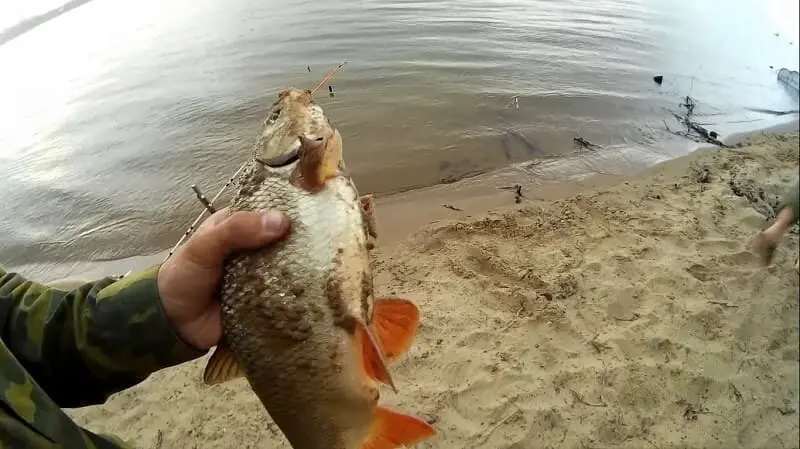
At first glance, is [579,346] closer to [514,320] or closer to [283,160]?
[514,320]

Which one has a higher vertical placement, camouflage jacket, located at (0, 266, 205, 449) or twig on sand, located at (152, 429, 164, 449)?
camouflage jacket, located at (0, 266, 205, 449)

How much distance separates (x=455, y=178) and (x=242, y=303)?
17.6 ft

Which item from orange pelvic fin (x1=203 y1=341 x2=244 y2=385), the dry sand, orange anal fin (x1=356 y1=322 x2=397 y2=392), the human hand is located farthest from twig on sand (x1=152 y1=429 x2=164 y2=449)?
orange anal fin (x1=356 y1=322 x2=397 y2=392)

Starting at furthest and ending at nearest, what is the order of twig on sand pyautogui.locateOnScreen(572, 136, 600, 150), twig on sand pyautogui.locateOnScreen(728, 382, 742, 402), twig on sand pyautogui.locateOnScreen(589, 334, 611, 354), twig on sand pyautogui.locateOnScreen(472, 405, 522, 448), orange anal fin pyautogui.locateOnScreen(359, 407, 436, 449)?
twig on sand pyautogui.locateOnScreen(572, 136, 600, 150), twig on sand pyautogui.locateOnScreen(589, 334, 611, 354), twig on sand pyautogui.locateOnScreen(728, 382, 742, 402), twig on sand pyautogui.locateOnScreen(472, 405, 522, 448), orange anal fin pyautogui.locateOnScreen(359, 407, 436, 449)

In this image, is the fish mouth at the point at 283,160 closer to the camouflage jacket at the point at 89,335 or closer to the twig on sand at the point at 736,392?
the camouflage jacket at the point at 89,335

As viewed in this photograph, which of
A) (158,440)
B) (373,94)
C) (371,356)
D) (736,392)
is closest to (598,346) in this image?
(736,392)

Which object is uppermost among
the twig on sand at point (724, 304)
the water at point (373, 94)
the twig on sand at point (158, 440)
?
the water at point (373, 94)

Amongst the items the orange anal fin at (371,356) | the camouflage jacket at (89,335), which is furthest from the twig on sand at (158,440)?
the orange anal fin at (371,356)

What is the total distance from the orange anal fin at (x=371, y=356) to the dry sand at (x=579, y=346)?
190 centimetres

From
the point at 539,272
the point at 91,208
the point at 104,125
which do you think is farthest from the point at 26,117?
the point at 539,272

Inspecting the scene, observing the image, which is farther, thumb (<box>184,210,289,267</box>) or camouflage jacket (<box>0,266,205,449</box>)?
camouflage jacket (<box>0,266,205,449</box>)

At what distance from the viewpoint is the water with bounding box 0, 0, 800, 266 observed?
7.10 metres

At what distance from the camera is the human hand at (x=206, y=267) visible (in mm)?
1599

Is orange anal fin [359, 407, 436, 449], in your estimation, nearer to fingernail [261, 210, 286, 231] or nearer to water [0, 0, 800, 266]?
fingernail [261, 210, 286, 231]
